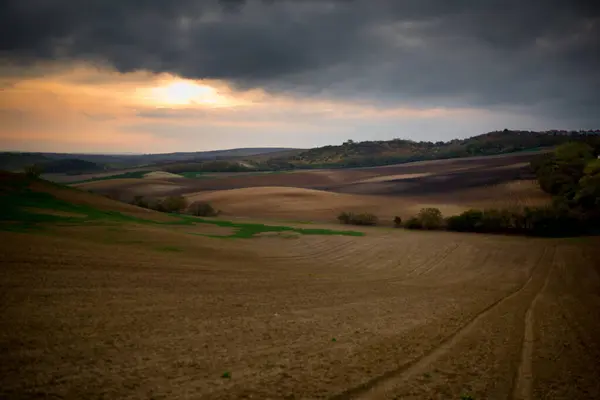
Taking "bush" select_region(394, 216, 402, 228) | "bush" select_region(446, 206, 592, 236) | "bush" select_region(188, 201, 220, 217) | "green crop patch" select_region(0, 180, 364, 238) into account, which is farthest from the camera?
"bush" select_region(188, 201, 220, 217)

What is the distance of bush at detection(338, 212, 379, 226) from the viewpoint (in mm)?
52844

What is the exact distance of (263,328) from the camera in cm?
1209

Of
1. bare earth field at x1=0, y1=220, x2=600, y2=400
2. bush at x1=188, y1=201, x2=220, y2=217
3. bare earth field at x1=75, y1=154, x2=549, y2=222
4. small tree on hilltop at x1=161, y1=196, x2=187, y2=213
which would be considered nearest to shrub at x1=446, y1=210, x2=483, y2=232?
bare earth field at x1=75, y1=154, x2=549, y2=222

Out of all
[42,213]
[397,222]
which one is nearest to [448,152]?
[397,222]

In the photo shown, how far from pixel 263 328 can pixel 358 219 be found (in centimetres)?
4178

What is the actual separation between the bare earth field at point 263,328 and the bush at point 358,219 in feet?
91.3

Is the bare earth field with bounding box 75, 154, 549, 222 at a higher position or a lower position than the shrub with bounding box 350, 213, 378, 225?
higher

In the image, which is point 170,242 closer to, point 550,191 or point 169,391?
point 169,391

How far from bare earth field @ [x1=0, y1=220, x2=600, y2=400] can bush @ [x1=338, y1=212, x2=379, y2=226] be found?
27832 millimetres

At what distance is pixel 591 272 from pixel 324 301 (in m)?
20.4

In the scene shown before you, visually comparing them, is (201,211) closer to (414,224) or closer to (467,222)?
(414,224)

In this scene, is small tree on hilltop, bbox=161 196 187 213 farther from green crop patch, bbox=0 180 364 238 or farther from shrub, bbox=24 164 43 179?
green crop patch, bbox=0 180 364 238

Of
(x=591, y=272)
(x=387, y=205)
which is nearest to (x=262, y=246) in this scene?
(x=591, y=272)

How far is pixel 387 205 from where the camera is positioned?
218ft
